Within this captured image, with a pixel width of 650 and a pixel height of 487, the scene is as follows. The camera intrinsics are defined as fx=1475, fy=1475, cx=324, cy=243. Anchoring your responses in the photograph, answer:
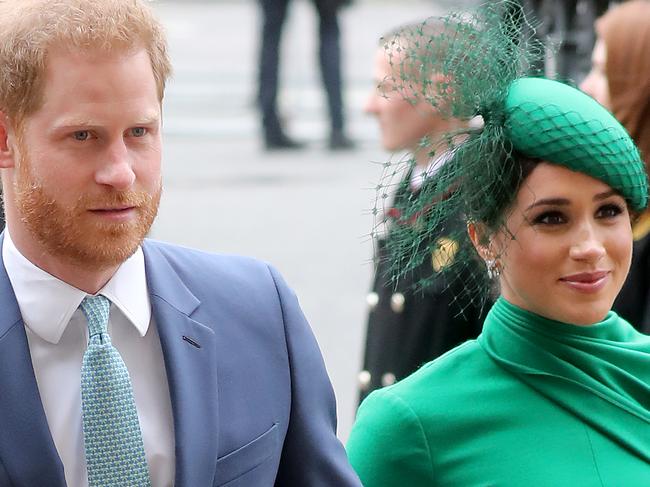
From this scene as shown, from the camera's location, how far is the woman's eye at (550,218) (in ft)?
9.05

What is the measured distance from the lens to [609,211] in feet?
9.18

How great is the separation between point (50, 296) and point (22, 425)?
218 millimetres

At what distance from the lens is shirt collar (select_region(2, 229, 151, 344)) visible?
2385 millimetres

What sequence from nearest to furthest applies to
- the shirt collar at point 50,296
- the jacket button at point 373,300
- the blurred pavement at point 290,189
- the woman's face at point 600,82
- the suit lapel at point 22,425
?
the suit lapel at point 22,425 → the shirt collar at point 50,296 → the jacket button at point 373,300 → the woman's face at point 600,82 → the blurred pavement at point 290,189

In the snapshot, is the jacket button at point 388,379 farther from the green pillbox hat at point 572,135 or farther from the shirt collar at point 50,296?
the shirt collar at point 50,296

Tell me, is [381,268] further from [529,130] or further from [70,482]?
[70,482]

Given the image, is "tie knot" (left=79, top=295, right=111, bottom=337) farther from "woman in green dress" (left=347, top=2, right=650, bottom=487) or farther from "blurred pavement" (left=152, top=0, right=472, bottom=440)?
"blurred pavement" (left=152, top=0, right=472, bottom=440)

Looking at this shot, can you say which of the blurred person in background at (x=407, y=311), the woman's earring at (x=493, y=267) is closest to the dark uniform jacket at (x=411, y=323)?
the blurred person in background at (x=407, y=311)

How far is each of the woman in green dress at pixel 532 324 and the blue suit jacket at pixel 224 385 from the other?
0.81 ft

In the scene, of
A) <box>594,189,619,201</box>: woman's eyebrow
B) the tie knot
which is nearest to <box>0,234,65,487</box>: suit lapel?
the tie knot

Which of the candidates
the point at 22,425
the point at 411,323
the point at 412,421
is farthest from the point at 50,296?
the point at 411,323

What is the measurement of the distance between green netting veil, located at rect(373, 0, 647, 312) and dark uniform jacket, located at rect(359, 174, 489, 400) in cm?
79

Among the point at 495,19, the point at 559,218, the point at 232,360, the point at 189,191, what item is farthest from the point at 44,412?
the point at 189,191

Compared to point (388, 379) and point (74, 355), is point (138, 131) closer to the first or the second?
point (74, 355)
